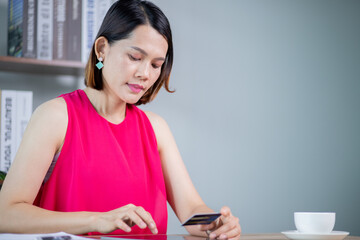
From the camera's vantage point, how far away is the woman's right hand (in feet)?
3.12

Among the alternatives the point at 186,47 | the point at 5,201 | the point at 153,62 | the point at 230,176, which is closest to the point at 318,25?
the point at 186,47

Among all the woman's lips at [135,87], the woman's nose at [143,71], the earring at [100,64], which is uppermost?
the earring at [100,64]

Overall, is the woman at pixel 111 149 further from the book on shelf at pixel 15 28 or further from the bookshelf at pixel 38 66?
the book on shelf at pixel 15 28

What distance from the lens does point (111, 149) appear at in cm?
144

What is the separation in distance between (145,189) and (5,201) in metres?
0.47

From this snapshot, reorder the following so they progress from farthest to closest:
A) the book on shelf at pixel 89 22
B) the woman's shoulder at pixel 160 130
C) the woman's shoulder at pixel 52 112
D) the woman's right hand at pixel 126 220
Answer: the book on shelf at pixel 89 22
the woman's shoulder at pixel 160 130
the woman's shoulder at pixel 52 112
the woman's right hand at pixel 126 220

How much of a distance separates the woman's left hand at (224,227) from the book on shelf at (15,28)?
124 cm

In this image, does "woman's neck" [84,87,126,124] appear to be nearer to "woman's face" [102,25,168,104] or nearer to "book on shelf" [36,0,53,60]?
"woman's face" [102,25,168,104]

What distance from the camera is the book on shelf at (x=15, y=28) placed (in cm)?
193

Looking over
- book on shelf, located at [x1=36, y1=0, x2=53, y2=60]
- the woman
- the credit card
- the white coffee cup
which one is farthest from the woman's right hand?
book on shelf, located at [x1=36, y1=0, x2=53, y2=60]

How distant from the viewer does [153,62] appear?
1397 millimetres

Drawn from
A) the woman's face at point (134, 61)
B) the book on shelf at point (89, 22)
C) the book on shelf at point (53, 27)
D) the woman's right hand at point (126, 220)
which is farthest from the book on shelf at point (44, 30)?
the woman's right hand at point (126, 220)

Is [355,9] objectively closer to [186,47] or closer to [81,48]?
[186,47]

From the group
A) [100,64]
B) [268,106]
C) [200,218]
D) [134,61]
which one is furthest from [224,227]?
[268,106]
